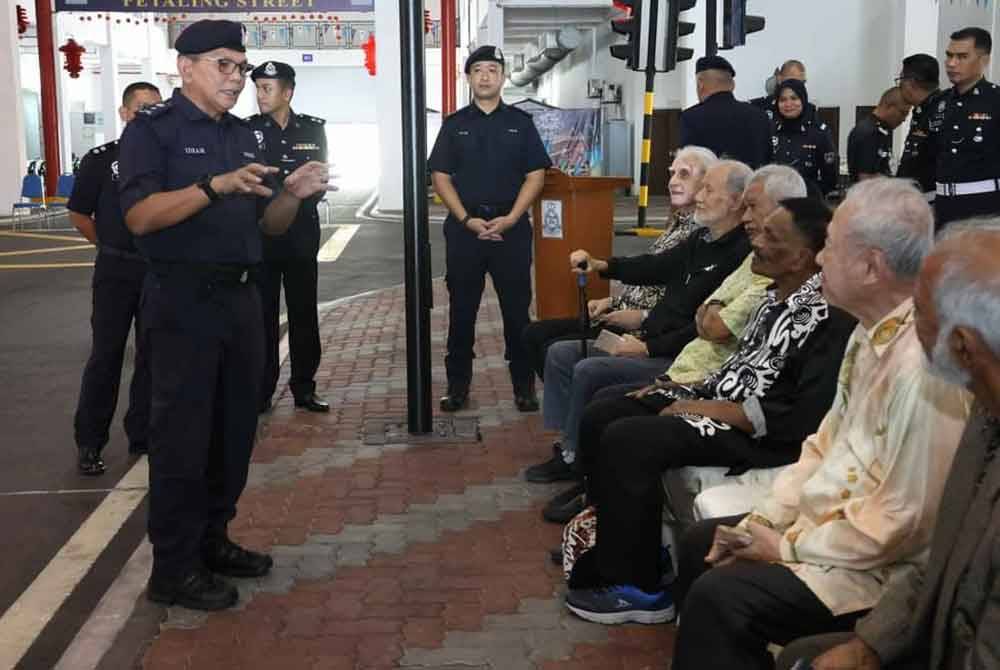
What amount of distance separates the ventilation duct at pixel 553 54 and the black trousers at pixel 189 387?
2346 centimetres

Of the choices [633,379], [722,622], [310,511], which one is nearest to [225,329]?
[310,511]

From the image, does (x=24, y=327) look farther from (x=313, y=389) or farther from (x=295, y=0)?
(x=295, y=0)

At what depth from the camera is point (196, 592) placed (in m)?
3.92

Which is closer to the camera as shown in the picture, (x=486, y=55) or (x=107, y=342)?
(x=107, y=342)

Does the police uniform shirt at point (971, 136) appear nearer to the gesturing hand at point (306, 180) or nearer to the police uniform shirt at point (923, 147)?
the police uniform shirt at point (923, 147)

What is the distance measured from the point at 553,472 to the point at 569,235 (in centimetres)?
152

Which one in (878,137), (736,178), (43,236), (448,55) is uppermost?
(448,55)

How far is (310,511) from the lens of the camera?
496 centimetres

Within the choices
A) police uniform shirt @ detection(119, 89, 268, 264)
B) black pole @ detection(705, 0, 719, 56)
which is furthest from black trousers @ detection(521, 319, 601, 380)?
black pole @ detection(705, 0, 719, 56)

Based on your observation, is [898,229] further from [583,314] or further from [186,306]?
[583,314]

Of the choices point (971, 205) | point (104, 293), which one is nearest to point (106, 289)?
point (104, 293)

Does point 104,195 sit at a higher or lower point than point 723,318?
higher

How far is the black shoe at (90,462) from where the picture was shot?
5.66 m

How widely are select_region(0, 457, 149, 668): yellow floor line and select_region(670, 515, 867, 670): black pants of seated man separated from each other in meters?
2.12
